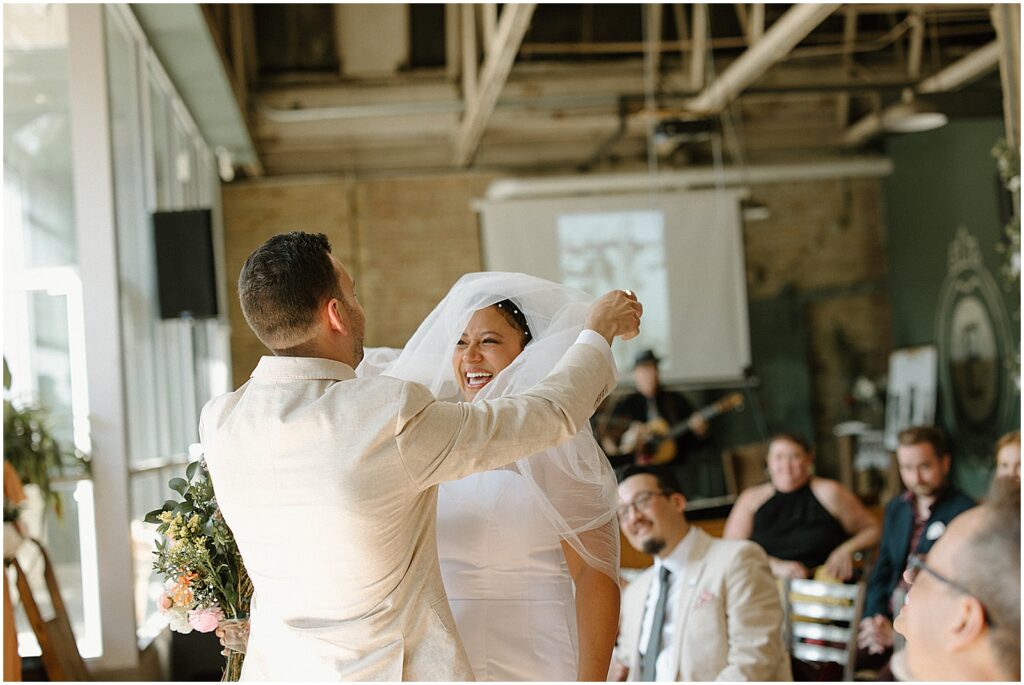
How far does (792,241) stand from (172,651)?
8013mm

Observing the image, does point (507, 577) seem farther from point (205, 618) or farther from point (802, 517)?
point (802, 517)

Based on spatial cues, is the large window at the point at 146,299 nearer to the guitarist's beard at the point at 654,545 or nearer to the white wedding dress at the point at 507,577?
the guitarist's beard at the point at 654,545

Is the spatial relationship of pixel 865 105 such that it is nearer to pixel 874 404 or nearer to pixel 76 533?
pixel 874 404

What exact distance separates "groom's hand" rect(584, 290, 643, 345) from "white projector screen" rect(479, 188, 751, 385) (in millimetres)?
8328

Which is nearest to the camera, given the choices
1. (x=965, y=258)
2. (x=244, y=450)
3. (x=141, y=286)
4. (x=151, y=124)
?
(x=244, y=450)

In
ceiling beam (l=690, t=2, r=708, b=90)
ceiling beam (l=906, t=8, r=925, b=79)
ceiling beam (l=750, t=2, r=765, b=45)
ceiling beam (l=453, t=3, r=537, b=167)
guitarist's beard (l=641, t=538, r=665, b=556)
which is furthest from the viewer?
ceiling beam (l=906, t=8, r=925, b=79)

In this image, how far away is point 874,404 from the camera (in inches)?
445

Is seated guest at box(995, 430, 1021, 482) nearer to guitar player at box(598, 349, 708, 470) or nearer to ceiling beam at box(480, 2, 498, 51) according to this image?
ceiling beam at box(480, 2, 498, 51)

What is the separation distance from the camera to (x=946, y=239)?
10.4 metres

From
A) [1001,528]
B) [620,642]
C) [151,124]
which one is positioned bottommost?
[620,642]

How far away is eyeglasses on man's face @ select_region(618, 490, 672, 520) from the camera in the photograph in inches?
143

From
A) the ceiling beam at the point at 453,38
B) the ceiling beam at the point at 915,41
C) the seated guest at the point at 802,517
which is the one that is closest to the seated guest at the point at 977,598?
the seated guest at the point at 802,517

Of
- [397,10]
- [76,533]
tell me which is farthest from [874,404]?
[76,533]

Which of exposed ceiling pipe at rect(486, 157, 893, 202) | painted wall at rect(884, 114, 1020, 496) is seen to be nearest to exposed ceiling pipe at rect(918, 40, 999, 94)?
painted wall at rect(884, 114, 1020, 496)
